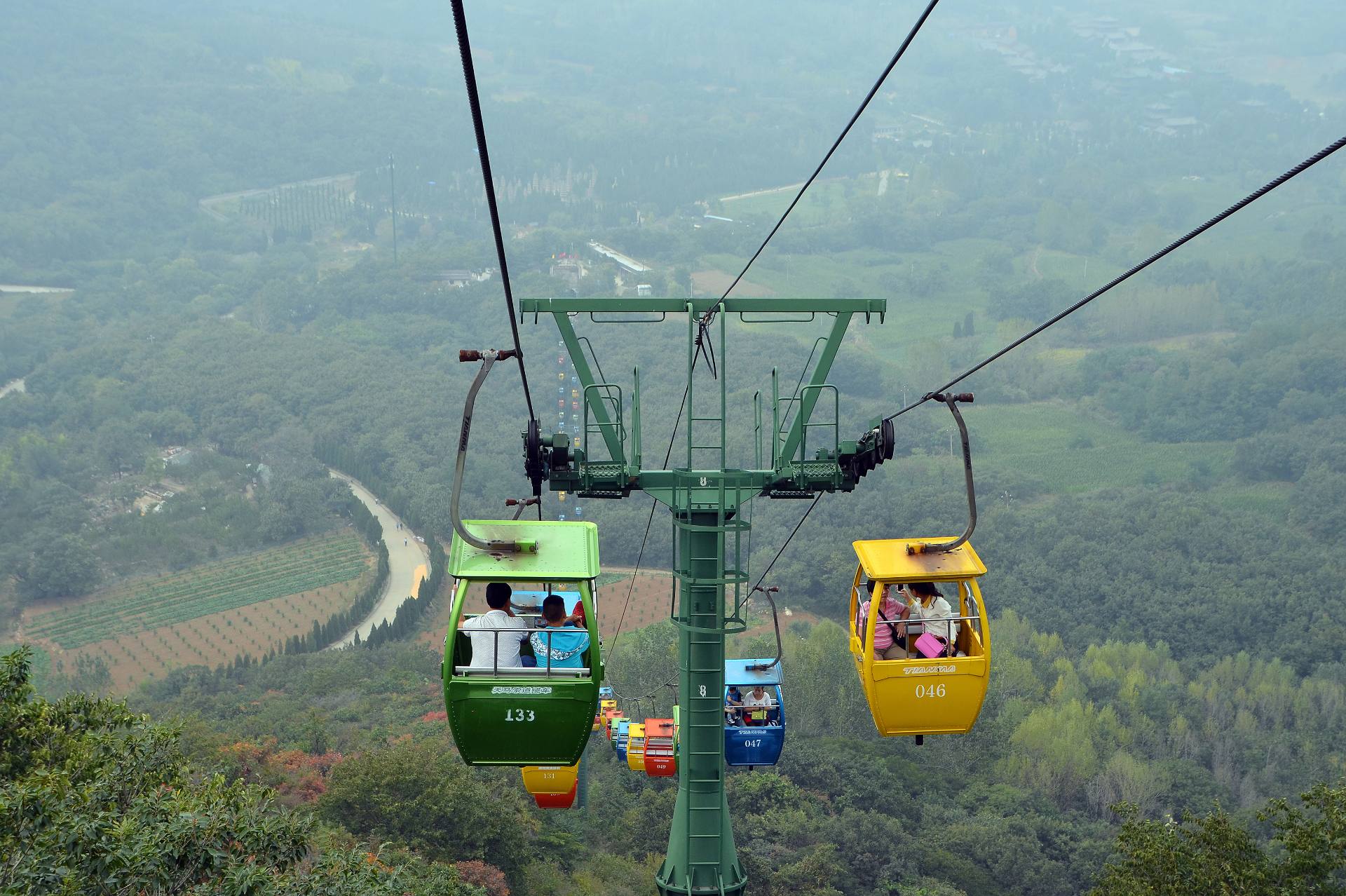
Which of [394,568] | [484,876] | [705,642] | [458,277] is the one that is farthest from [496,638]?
[458,277]

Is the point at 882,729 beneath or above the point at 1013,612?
above

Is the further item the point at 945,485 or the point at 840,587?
the point at 945,485

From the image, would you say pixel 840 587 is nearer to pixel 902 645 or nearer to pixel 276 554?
pixel 276 554

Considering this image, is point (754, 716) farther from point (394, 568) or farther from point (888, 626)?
point (394, 568)

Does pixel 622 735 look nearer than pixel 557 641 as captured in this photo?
No

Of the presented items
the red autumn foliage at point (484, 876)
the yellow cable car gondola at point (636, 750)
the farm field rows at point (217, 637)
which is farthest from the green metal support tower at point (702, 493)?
the farm field rows at point (217, 637)

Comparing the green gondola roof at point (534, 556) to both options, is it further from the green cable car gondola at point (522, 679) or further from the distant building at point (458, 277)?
the distant building at point (458, 277)

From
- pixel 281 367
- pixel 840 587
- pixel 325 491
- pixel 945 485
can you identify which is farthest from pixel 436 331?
pixel 840 587
